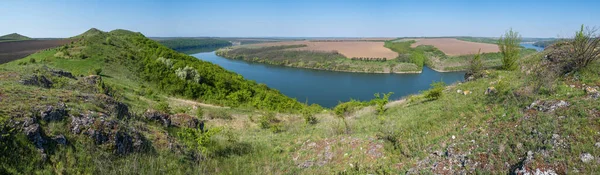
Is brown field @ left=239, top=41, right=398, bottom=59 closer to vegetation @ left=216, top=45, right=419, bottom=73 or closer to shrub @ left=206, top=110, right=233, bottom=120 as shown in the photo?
vegetation @ left=216, top=45, right=419, bottom=73

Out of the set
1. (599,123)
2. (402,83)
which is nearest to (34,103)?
(599,123)

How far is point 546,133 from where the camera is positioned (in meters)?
6.36

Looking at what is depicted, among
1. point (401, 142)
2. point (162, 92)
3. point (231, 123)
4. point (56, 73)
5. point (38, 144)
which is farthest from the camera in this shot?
point (162, 92)

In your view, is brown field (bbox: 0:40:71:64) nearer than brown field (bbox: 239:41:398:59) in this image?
Yes

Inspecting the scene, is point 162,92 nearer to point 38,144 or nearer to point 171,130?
point 171,130

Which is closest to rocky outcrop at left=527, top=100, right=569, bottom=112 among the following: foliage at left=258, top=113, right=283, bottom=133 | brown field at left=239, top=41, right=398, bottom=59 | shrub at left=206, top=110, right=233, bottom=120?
foliage at left=258, top=113, right=283, bottom=133

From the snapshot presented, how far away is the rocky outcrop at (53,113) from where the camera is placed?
241 inches

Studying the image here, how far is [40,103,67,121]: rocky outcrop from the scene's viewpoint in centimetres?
612

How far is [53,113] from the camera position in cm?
624

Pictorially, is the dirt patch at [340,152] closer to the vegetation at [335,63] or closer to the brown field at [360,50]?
the vegetation at [335,63]

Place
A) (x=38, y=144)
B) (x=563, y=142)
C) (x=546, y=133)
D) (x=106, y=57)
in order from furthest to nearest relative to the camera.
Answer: (x=106, y=57)
(x=546, y=133)
(x=563, y=142)
(x=38, y=144)

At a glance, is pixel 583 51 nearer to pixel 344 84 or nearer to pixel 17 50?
pixel 17 50

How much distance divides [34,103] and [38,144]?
1985 mm

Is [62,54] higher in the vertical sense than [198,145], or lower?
higher
